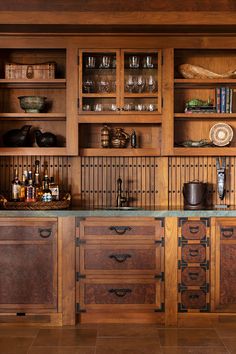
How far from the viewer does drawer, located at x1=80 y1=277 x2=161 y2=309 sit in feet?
12.8

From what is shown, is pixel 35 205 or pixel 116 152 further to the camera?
pixel 116 152

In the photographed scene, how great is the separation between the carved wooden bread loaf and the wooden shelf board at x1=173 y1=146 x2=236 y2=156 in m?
0.62

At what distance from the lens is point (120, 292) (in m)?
3.92

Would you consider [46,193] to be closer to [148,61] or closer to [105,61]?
[105,61]

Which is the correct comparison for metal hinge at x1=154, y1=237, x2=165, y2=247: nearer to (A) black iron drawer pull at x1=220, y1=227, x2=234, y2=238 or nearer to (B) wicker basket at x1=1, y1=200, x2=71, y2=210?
(A) black iron drawer pull at x1=220, y1=227, x2=234, y2=238

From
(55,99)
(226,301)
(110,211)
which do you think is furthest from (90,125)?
(226,301)

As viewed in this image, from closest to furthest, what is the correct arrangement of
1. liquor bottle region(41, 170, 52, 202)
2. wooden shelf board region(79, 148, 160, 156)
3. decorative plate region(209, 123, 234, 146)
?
liquor bottle region(41, 170, 52, 202) < wooden shelf board region(79, 148, 160, 156) < decorative plate region(209, 123, 234, 146)

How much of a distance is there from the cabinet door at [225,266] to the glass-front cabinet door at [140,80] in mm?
1126

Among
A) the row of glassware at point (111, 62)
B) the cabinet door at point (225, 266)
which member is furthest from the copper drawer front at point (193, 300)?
the row of glassware at point (111, 62)

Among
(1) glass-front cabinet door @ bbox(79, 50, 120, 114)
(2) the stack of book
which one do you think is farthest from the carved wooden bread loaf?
(1) glass-front cabinet door @ bbox(79, 50, 120, 114)

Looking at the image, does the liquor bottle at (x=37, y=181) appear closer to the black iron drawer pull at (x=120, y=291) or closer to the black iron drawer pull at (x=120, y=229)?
the black iron drawer pull at (x=120, y=229)

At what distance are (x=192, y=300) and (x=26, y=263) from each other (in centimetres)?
134

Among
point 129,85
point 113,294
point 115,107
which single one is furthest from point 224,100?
point 113,294

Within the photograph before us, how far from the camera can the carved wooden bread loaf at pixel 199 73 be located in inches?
169
